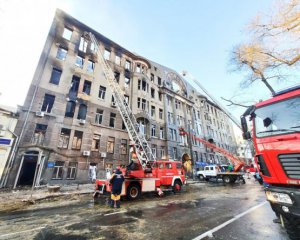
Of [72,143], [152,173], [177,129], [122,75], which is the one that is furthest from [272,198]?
[177,129]

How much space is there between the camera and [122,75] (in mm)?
24328

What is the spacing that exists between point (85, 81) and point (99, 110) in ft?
13.7

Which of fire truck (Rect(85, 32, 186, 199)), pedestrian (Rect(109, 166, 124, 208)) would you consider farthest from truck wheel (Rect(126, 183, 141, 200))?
pedestrian (Rect(109, 166, 124, 208))

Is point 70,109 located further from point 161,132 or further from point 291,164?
point 291,164

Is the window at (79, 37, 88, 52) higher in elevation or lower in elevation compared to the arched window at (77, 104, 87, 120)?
higher

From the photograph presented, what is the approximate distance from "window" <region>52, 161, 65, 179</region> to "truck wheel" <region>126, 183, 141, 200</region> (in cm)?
947

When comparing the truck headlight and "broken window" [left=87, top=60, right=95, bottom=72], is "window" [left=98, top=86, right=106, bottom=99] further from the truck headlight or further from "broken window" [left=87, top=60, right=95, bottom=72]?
the truck headlight

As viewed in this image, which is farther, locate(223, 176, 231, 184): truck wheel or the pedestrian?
locate(223, 176, 231, 184): truck wheel

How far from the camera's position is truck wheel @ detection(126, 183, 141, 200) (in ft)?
32.1

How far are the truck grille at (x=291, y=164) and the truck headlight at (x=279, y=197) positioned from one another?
19.1 inches

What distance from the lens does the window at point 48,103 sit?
16.3 m

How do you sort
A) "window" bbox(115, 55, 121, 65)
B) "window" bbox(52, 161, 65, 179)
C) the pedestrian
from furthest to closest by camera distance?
1. "window" bbox(115, 55, 121, 65)
2. "window" bbox(52, 161, 65, 179)
3. the pedestrian

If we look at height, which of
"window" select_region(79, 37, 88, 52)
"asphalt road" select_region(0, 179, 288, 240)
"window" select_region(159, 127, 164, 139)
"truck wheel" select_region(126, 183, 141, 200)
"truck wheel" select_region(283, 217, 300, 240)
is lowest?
"asphalt road" select_region(0, 179, 288, 240)

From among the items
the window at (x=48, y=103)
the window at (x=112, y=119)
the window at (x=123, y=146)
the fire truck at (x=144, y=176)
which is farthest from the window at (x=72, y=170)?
the fire truck at (x=144, y=176)
